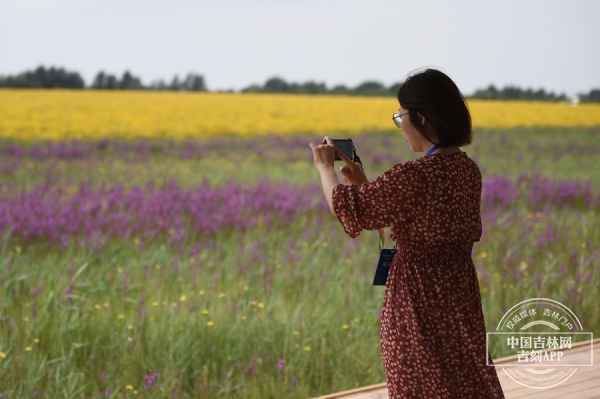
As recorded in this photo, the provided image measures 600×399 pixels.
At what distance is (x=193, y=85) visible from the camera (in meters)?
14.4

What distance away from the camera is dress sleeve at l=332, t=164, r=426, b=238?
1.38 metres

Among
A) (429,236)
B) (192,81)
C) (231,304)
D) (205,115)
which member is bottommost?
(231,304)

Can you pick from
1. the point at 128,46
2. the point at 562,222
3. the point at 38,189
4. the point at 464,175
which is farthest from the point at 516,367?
the point at 128,46

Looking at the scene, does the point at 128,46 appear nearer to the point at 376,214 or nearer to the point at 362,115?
the point at 362,115

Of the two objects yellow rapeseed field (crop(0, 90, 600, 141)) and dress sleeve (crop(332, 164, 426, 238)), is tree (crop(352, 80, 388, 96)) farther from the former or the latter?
dress sleeve (crop(332, 164, 426, 238))

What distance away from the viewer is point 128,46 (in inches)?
384

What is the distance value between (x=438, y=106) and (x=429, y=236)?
0.95 ft

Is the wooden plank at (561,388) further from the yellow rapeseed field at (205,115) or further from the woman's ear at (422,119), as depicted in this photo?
the yellow rapeseed field at (205,115)

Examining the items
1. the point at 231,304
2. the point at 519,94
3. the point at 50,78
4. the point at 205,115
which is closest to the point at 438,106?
the point at 231,304

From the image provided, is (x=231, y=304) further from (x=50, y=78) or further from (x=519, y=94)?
(x=519, y=94)

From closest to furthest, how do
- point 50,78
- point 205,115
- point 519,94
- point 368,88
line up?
1. point 50,78
2. point 519,94
3. point 205,115
4. point 368,88

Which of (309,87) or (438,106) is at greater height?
(309,87)
